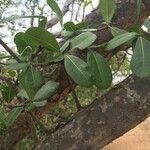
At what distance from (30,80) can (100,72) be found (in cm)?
16

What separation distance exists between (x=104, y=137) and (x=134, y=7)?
1.24ft

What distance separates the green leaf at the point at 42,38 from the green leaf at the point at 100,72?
8 cm

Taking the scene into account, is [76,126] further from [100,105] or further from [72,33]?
[72,33]

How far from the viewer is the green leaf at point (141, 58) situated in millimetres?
765

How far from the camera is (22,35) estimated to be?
0.91 metres

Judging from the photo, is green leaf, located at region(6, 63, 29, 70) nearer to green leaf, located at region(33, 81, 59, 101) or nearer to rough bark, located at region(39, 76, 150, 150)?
green leaf, located at region(33, 81, 59, 101)

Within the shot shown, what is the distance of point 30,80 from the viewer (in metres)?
0.92

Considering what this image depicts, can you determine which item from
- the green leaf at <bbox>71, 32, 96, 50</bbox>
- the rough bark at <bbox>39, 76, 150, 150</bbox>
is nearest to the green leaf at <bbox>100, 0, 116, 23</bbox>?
the green leaf at <bbox>71, 32, 96, 50</bbox>

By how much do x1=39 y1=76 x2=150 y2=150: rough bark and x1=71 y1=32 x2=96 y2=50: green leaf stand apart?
5.6 inches

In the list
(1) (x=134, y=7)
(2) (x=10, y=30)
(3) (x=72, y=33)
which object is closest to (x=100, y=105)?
(3) (x=72, y=33)

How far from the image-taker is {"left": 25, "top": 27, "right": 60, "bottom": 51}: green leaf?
0.81 meters

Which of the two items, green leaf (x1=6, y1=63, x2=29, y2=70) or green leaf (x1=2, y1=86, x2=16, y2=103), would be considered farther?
green leaf (x1=2, y1=86, x2=16, y2=103)

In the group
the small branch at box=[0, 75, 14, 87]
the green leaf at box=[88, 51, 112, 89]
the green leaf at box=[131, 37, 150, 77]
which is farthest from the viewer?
the small branch at box=[0, 75, 14, 87]

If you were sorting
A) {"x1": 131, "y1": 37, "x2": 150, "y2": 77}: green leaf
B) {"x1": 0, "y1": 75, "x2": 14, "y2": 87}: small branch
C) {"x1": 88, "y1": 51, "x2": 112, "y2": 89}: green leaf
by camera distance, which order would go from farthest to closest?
{"x1": 0, "y1": 75, "x2": 14, "y2": 87}: small branch
{"x1": 88, "y1": 51, "x2": 112, "y2": 89}: green leaf
{"x1": 131, "y1": 37, "x2": 150, "y2": 77}: green leaf
